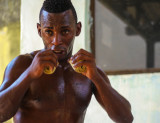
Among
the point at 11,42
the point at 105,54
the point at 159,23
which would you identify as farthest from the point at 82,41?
the point at 11,42

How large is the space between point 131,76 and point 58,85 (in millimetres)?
960

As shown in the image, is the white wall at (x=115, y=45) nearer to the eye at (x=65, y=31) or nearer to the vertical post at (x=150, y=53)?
the vertical post at (x=150, y=53)

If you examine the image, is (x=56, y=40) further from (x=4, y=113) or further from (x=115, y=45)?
(x=115, y=45)

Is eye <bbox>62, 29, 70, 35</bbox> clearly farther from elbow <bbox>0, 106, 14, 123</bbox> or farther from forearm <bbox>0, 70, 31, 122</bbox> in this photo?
elbow <bbox>0, 106, 14, 123</bbox>

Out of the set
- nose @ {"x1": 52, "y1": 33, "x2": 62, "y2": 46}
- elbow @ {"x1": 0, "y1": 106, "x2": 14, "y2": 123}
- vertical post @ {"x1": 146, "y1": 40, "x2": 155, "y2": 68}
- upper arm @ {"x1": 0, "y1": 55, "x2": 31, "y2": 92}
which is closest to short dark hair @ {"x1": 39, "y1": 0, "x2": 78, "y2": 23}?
nose @ {"x1": 52, "y1": 33, "x2": 62, "y2": 46}

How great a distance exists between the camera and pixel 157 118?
211cm

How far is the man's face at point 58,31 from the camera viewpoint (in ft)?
4.15

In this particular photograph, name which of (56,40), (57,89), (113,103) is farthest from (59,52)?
(113,103)

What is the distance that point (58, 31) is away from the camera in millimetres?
1280

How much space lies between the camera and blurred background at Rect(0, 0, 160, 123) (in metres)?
2.17

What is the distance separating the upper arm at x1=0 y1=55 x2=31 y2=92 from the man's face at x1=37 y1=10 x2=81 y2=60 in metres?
0.12

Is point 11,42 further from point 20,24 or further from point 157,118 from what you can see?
point 157,118

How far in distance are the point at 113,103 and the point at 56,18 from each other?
0.40m

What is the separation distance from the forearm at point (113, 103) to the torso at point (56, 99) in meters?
0.13
